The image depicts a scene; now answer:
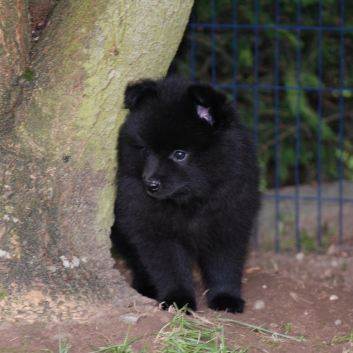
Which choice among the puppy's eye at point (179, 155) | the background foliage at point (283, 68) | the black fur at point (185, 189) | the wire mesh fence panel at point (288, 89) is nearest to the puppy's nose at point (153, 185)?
the black fur at point (185, 189)

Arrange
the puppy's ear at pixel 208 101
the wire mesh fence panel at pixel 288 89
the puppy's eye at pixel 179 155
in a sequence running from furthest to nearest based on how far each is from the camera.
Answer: the wire mesh fence panel at pixel 288 89 < the puppy's eye at pixel 179 155 < the puppy's ear at pixel 208 101

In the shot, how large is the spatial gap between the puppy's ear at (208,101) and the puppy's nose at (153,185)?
1.41 ft

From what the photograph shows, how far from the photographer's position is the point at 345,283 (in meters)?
4.66

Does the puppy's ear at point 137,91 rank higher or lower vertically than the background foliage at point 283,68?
higher

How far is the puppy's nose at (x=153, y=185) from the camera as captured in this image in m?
3.38

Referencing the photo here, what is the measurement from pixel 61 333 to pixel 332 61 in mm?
4310

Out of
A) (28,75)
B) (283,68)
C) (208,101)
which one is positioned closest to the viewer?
(28,75)

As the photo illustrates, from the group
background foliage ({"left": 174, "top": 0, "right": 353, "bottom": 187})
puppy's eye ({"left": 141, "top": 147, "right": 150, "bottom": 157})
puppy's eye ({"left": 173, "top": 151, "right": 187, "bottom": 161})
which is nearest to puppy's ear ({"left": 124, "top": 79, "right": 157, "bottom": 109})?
puppy's eye ({"left": 141, "top": 147, "right": 150, "bottom": 157})

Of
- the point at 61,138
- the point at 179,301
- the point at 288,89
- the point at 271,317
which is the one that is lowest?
the point at 271,317

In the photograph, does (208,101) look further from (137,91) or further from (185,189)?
(185,189)

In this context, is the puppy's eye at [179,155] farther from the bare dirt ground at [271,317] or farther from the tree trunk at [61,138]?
the bare dirt ground at [271,317]

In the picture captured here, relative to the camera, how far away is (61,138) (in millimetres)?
3199

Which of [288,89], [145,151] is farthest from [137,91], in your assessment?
[288,89]

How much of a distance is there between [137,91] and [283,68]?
2.88 meters
